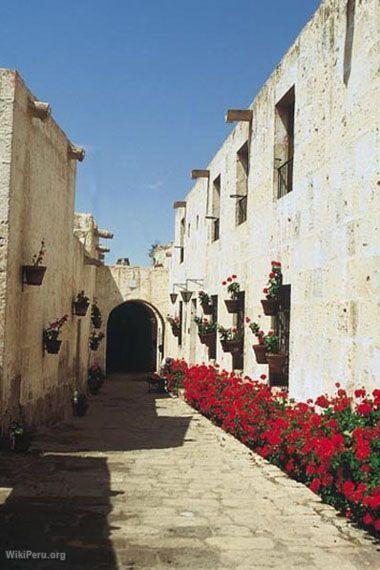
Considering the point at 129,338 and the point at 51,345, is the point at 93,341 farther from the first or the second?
Result: the point at 129,338

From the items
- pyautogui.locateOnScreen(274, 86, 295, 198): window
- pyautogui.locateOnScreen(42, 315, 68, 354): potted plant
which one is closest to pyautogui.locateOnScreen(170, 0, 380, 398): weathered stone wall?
pyautogui.locateOnScreen(274, 86, 295, 198): window

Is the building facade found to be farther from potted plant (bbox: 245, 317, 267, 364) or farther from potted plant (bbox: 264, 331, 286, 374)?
potted plant (bbox: 264, 331, 286, 374)

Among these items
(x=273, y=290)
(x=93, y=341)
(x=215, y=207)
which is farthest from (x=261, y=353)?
(x=93, y=341)

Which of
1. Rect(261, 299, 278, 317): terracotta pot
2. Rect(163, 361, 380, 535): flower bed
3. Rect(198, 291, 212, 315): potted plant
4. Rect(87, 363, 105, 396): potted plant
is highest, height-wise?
Rect(198, 291, 212, 315): potted plant

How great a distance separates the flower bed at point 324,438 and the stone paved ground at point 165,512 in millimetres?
178

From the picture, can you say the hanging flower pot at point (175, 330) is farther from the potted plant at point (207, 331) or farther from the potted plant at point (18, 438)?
the potted plant at point (18, 438)

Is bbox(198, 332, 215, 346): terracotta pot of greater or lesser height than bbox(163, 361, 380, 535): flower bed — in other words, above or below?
above

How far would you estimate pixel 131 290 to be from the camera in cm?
2219

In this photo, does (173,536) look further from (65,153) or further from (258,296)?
(65,153)

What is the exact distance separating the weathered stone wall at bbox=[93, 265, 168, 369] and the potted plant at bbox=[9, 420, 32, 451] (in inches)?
548

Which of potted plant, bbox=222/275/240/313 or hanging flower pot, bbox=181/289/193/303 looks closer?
Result: potted plant, bbox=222/275/240/313

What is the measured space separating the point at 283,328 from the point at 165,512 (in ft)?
15.5

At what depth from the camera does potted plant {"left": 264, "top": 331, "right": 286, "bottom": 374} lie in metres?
9.20

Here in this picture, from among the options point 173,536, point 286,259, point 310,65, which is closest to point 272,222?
point 286,259
